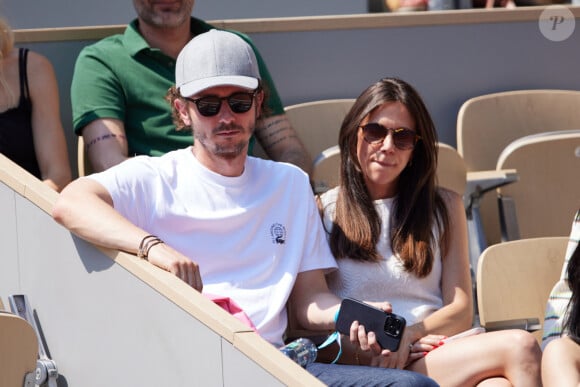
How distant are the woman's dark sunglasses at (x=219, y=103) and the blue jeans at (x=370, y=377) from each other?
0.78 m

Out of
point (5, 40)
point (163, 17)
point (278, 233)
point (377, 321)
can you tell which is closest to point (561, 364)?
point (377, 321)

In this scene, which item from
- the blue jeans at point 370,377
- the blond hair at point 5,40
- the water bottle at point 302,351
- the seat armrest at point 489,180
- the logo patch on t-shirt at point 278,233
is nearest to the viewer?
the blue jeans at point 370,377

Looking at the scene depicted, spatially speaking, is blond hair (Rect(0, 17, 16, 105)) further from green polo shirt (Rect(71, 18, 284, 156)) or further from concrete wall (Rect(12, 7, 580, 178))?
concrete wall (Rect(12, 7, 580, 178))

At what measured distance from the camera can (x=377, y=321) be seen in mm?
2795

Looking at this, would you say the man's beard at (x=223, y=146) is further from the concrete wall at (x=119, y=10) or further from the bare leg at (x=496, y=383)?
the concrete wall at (x=119, y=10)

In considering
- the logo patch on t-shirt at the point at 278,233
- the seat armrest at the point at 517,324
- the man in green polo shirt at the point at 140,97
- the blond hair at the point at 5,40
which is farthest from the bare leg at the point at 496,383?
the blond hair at the point at 5,40

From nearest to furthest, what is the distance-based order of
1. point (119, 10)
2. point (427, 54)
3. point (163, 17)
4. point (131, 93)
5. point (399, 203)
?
1. point (399, 203)
2. point (131, 93)
3. point (163, 17)
4. point (427, 54)
5. point (119, 10)

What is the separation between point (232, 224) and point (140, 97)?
3.20 ft

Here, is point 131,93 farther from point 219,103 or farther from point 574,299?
point 574,299

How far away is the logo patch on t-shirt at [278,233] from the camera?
121 inches

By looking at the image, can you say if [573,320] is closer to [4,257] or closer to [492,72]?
[4,257]

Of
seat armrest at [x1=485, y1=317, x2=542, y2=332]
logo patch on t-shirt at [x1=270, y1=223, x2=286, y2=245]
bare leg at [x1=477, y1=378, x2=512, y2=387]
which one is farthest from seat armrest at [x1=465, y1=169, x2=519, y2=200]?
bare leg at [x1=477, y1=378, x2=512, y2=387]

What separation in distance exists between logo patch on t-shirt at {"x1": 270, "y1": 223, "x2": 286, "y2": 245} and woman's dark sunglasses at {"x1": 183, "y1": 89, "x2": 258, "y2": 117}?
0.34m

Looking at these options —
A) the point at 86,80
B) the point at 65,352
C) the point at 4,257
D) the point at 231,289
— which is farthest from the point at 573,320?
the point at 86,80
